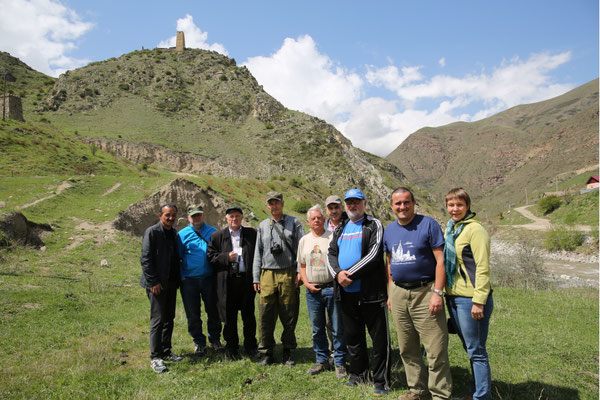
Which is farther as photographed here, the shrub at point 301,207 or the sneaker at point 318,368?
the shrub at point 301,207

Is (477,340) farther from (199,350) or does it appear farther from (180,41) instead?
(180,41)

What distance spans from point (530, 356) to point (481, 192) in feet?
495

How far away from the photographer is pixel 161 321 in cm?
504

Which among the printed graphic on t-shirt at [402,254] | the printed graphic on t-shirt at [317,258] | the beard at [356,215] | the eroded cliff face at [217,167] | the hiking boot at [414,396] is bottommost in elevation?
the hiking boot at [414,396]

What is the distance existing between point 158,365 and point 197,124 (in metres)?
57.1

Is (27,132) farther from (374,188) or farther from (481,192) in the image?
(481,192)

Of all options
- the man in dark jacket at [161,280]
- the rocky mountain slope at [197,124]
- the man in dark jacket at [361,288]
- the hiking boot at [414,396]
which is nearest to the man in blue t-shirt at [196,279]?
the man in dark jacket at [161,280]

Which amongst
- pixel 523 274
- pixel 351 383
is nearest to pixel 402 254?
pixel 351 383

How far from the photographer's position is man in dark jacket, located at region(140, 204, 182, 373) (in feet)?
16.3

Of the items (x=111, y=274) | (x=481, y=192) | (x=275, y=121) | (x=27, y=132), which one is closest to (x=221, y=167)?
(x=275, y=121)

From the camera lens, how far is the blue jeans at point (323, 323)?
463 cm

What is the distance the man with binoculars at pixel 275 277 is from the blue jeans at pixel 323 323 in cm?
36

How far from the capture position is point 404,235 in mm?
3760

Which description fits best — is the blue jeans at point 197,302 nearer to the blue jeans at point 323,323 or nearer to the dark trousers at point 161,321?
the dark trousers at point 161,321
